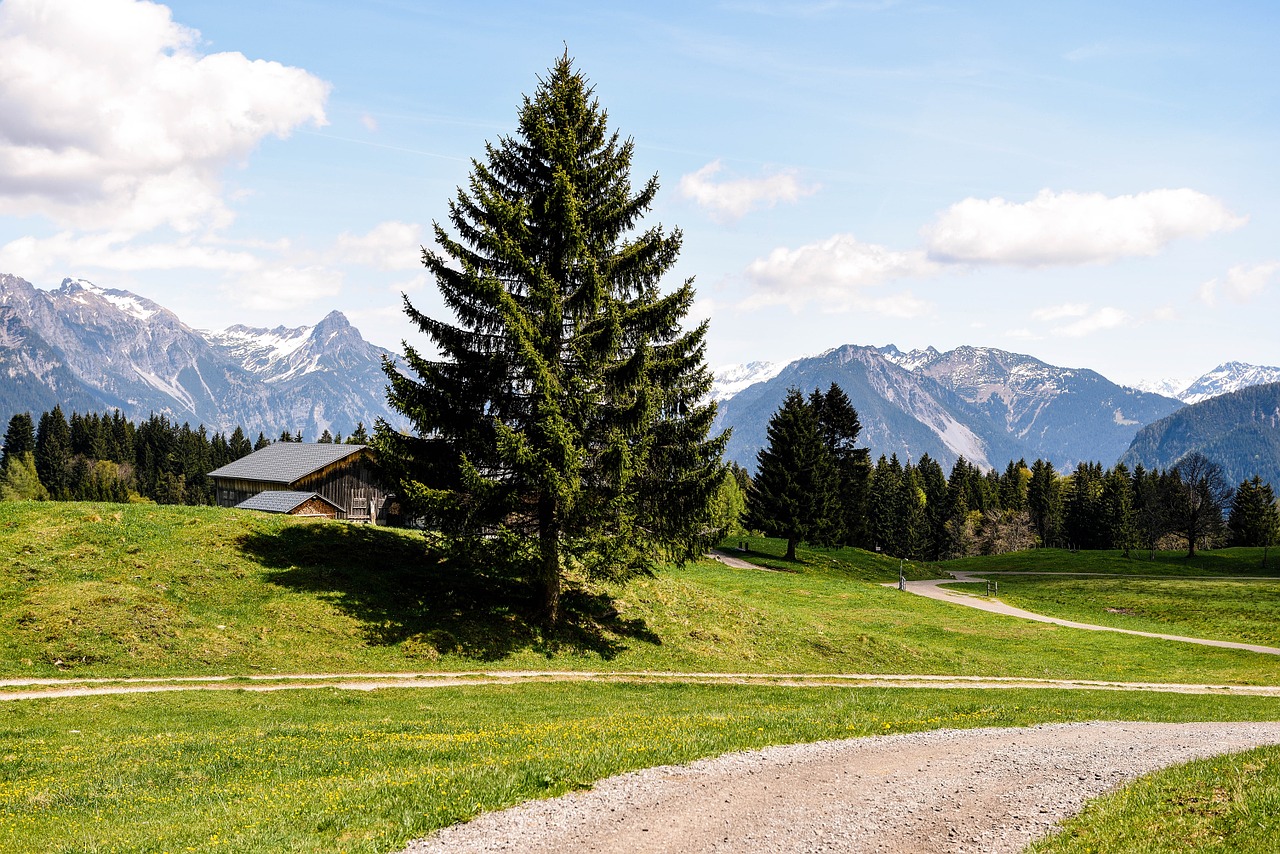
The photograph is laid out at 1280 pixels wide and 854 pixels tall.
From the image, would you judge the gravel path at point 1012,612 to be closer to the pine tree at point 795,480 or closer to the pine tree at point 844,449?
the pine tree at point 795,480

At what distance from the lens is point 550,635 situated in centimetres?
2741

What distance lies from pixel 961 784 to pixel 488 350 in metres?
19.7

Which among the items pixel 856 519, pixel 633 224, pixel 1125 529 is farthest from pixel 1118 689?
pixel 1125 529

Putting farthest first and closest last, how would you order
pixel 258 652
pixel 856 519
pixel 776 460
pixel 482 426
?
pixel 856 519 → pixel 776 460 → pixel 482 426 → pixel 258 652

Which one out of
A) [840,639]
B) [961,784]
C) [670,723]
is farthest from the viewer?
[840,639]

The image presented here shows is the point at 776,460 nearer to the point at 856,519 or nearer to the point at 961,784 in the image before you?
the point at 856,519

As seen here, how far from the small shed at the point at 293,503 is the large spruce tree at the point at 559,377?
130ft

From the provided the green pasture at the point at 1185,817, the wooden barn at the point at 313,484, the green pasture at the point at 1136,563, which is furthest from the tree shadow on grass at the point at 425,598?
the green pasture at the point at 1136,563

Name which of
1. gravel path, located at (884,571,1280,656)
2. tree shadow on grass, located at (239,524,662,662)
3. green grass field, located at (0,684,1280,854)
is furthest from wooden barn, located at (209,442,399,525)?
green grass field, located at (0,684,1280,854)

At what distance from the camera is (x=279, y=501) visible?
62406 mm

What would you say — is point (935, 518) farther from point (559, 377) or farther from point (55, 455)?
point (55, 455)

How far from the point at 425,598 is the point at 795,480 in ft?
154

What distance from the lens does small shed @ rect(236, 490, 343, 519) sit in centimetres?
6134

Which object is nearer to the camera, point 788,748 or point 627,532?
point 788,748
